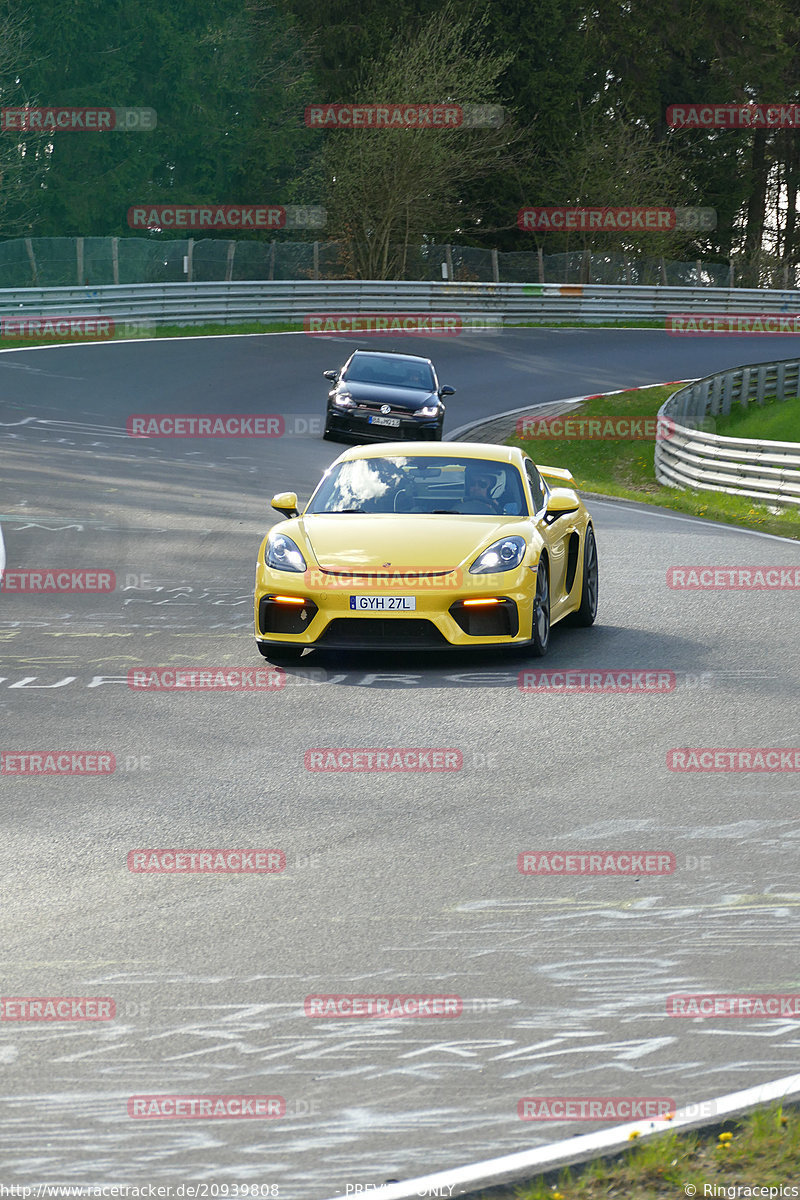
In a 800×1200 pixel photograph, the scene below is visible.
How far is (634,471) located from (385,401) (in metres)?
4.90

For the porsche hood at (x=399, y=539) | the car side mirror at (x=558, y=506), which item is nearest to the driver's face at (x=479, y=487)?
the porsche hood at (x=399, y=539)

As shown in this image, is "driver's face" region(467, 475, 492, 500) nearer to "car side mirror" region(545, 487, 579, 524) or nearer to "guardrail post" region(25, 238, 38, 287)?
"car side mirror" region(545, 487, 579, 524)

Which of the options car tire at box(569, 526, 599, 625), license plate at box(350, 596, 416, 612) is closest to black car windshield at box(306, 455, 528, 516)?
car tire at box(569, 526, 599, 625)

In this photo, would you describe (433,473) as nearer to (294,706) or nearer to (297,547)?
(297,547)

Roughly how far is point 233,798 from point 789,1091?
376 cm

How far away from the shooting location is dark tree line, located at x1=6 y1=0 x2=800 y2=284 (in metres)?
55.7

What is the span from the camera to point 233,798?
25.5ft

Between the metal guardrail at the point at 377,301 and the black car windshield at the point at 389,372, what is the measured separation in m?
12.8

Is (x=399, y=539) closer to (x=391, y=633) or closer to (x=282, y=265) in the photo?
(x=391, y=633)

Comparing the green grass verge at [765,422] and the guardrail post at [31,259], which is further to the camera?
the guardrail post at [31,259]

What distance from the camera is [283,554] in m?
11.2

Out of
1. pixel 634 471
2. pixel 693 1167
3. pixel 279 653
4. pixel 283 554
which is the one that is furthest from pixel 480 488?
pixel 634 471

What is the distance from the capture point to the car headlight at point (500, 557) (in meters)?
10.9

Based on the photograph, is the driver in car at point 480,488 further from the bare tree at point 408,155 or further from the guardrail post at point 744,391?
the bare tree at point 408,155
